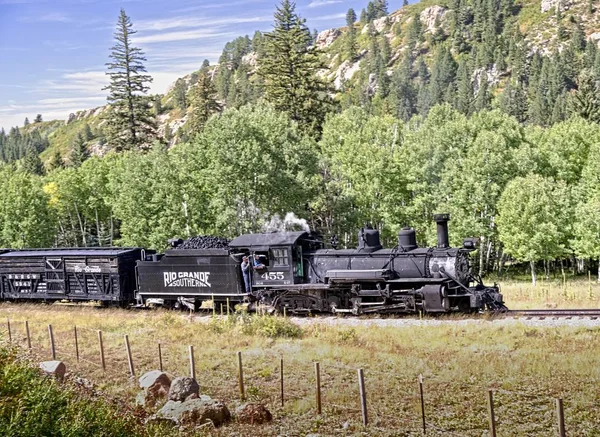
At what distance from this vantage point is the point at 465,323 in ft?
67.9

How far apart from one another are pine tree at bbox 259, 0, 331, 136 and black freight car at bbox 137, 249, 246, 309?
34.4m

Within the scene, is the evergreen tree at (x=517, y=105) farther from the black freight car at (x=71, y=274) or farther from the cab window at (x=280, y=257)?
the cab window at (x=280, y=257)

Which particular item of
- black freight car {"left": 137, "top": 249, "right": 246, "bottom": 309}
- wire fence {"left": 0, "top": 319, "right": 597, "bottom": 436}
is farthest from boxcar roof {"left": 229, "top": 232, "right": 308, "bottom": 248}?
wire fence {"left": 0, "top": 319, "right": 597, "bottom": 436}

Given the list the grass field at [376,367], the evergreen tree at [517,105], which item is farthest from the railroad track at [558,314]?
the evergreen tree at [517,105]

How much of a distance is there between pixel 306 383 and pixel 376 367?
217cm

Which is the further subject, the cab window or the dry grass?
the dry grass

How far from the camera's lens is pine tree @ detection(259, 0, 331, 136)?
6150cm

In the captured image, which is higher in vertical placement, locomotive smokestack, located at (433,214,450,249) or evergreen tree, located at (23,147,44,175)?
evergreen tree, located at (23,147,44,175)

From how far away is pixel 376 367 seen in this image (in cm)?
1661

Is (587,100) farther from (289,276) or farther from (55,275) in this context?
(55,275)

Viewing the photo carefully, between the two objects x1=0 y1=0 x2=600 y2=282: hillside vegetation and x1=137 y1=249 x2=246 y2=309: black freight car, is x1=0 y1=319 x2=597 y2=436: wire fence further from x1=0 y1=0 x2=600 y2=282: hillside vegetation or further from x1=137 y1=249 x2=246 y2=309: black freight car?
x1=0 y1=0 x2=600 y2=282: hillside vegetation

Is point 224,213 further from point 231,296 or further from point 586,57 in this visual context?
point 586,57

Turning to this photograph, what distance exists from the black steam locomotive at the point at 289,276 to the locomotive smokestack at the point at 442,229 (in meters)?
0.04

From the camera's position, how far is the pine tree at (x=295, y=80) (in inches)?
2421
